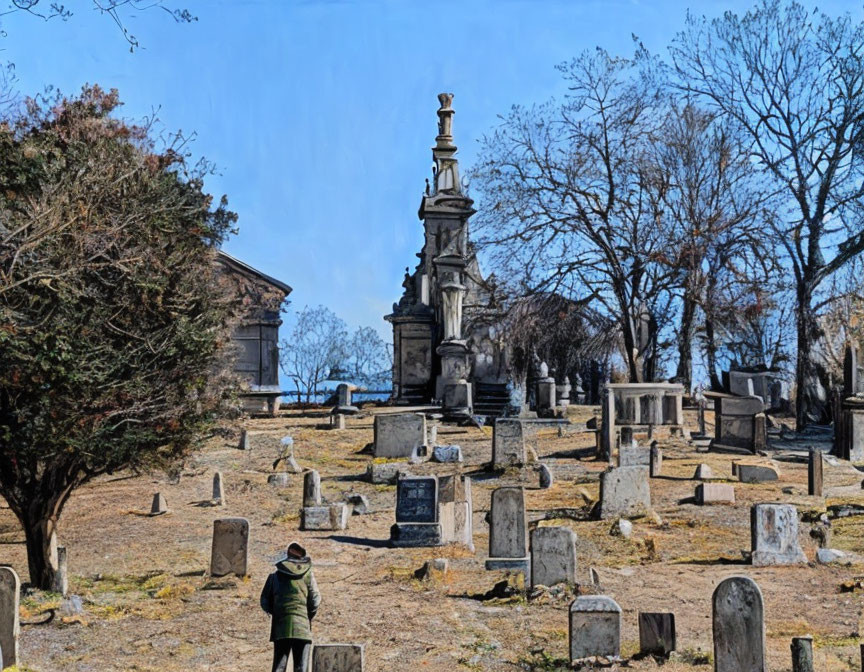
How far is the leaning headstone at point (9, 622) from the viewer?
938cm

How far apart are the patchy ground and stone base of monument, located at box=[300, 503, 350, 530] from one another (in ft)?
0.81

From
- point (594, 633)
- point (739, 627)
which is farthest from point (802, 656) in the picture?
point (594, 633)

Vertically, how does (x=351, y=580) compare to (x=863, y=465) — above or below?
below

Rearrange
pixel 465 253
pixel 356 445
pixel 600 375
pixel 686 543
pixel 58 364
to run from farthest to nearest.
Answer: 1. pixel 600 375
2. pixel 465 253
3. pixel 356 445
4. pixel 686 543
5. pixel 58 364

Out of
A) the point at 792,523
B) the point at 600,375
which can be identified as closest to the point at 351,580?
the point at 792,523

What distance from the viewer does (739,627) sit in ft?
28.2

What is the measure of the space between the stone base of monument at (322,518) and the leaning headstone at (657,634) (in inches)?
311

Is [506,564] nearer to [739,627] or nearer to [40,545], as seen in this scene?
[739,627]

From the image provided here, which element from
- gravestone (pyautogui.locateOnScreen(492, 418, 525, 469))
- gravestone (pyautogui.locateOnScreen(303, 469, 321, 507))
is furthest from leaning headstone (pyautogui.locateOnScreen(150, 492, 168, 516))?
gravestone (pyautogui.locateOnScreen(492, 418, 525, 469))

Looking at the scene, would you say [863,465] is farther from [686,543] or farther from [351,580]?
[351,580]

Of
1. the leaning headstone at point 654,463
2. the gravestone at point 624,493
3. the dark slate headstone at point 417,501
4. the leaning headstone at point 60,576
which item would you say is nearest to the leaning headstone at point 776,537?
the gravestone at point 624,493

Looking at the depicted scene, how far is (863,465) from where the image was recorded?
22.8 m

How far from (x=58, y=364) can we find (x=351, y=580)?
14.2 ft

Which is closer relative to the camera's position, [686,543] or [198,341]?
[198,341]
